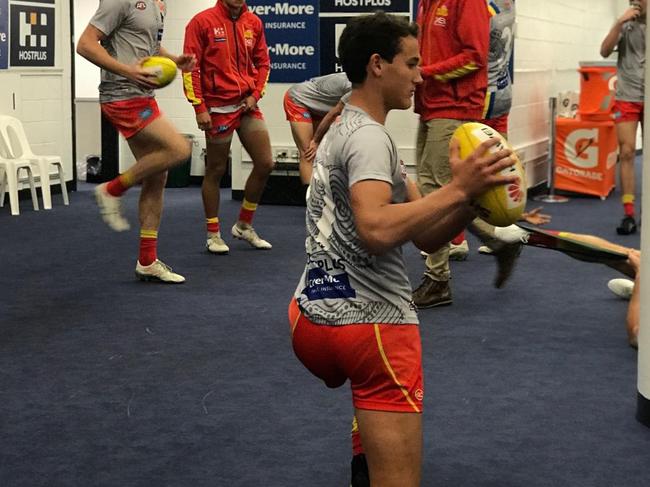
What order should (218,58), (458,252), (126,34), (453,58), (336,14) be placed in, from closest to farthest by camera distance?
(453,58) → (126,34) → (458,252) → (218,58) → (336,14)

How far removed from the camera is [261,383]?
13.7 ft

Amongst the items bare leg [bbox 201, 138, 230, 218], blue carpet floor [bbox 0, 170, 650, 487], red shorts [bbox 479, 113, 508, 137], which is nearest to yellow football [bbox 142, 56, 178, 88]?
blue carpet floor [bbox 0, 170, 650, 487]

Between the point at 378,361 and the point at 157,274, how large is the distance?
3.78m

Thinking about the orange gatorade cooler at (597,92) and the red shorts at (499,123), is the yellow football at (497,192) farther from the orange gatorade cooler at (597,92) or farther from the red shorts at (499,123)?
the orange gatorade cooler at (597,92)

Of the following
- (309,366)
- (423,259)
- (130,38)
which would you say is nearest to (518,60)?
(423,259)

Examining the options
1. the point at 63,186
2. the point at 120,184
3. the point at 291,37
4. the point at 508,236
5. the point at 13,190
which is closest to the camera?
the point at 508,236

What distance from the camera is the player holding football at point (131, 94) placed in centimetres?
556

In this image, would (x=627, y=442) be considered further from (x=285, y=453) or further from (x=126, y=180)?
(x=126, y=180)

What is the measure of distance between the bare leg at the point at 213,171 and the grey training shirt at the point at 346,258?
4.39 metres

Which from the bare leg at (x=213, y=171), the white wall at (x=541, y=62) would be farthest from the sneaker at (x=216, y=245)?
the white wall at (x=541, y=62)

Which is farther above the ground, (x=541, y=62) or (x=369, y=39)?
(x=541, y=62)

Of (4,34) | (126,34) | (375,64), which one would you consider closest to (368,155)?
(375,64)

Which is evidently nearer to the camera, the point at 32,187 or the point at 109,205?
the point at 109,205

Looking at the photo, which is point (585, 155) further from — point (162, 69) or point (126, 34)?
point (162, 69)
